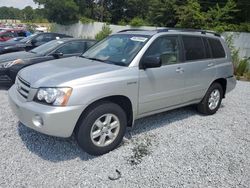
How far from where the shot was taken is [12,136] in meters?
4.26

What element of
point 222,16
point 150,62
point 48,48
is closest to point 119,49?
point 150,62

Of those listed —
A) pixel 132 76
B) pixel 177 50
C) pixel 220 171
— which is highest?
pixel 177 50

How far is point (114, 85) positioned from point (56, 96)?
0.81 metres

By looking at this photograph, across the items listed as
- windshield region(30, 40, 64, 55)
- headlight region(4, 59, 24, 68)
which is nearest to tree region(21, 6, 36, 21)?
windshield region(30, 40, 64, 55)

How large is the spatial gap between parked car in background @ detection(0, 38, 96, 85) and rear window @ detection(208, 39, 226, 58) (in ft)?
12.6

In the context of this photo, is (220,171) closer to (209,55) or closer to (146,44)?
(146,44)

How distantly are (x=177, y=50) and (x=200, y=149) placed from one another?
174 centimetres

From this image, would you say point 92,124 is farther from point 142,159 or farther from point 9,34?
point 9,34

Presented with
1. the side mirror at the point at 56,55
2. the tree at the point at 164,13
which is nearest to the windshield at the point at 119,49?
the side mirror at the point at 56,55

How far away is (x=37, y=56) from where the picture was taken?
730 centimetres

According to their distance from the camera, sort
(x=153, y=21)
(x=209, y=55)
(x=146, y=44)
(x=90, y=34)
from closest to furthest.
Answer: (x=146, y=44) → (x=209, y=55) → (x=153, y=21) → (x=90, y=34)

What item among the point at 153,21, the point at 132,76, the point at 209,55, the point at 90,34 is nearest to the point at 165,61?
the point at 132,76

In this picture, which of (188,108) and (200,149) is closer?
(200,149)

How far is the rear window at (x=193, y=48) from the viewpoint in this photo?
4906 millimetres
